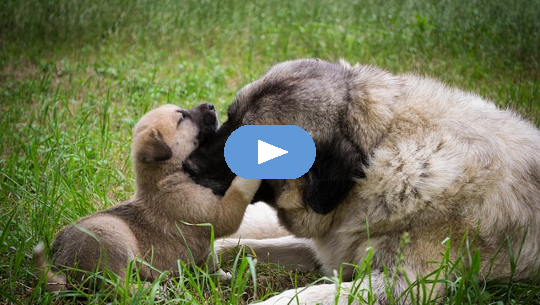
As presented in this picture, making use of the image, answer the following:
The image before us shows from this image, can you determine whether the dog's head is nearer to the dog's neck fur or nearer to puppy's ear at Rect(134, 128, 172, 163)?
the dog's neck fur

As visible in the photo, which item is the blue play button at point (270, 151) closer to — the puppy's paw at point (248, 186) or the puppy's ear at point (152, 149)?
the puppy's paw at point (248, 186)

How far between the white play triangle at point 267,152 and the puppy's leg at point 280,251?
0.83 metres

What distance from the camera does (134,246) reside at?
3.07 meters

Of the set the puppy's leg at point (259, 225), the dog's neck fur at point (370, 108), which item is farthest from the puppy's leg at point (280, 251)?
the dog's neck fur at point (370, 108)

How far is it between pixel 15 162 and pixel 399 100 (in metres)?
2.89

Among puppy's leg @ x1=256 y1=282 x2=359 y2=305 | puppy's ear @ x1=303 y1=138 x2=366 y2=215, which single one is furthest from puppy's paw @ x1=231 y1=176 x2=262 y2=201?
puppy's leg @ x1=256 y1=282 x2=359 y2=305

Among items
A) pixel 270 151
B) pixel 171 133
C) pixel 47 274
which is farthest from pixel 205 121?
pixel 47 274

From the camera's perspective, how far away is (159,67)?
7219 mm

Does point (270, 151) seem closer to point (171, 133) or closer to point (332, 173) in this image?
point (332, 173)

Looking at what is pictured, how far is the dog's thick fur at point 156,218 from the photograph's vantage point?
9.68 ft

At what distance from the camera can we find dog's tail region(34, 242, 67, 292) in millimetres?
2906

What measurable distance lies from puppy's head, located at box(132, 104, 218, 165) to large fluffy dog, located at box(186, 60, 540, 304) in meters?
0.42

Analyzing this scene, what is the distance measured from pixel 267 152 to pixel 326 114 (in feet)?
1.15

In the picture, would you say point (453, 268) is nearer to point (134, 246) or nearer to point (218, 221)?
point (218, 221)
